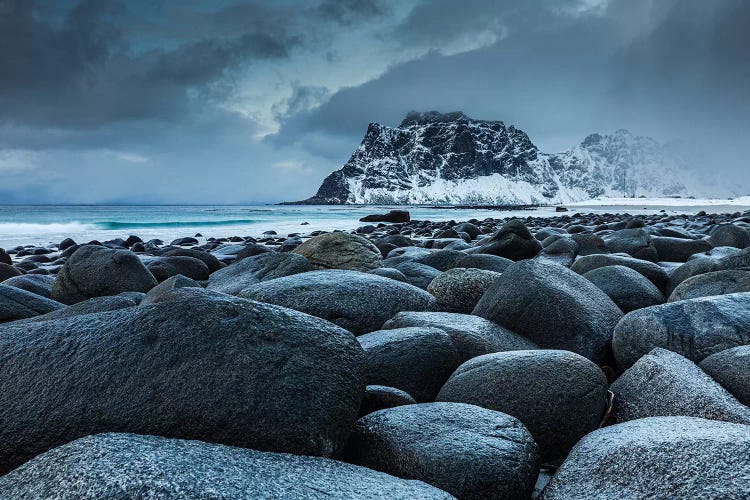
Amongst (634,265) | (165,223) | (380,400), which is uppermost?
(634,265)

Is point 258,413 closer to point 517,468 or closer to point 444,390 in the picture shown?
point 517,468

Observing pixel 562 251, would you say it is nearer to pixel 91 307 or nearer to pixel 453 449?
pixel 91 307

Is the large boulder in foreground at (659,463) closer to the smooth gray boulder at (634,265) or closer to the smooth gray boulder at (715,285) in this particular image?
the smooth gray boulder at (715,285)

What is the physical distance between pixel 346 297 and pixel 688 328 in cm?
224

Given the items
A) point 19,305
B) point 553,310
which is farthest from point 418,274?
point 19,305

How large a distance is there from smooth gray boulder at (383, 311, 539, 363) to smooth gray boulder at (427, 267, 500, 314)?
94 centimetres

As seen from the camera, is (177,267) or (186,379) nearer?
(186,379)

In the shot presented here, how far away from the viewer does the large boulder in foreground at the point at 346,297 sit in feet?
13.0

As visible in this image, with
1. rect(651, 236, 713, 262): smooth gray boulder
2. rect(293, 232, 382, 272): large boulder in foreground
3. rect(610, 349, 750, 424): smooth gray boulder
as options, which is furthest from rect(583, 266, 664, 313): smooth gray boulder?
rect(651, 236, 713, 262): smooth gray boulder

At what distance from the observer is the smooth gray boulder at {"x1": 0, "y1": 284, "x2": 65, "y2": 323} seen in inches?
181

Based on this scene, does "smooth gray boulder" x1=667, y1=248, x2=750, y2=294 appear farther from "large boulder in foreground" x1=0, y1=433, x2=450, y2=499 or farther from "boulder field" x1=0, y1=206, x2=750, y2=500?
"large boulder in foreground" x1=0, y1=433, x2=450, y2=499

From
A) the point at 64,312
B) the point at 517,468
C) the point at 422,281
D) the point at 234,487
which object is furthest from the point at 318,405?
the point at 422,281

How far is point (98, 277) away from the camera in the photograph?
6512 millimetres

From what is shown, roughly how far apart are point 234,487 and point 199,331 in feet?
2.59
